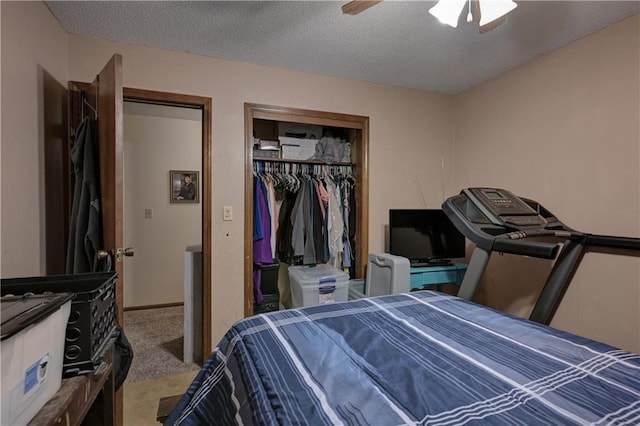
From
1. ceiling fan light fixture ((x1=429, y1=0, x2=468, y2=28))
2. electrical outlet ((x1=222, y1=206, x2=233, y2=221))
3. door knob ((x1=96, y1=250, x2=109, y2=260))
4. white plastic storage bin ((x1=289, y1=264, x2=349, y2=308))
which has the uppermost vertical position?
ceiling fan light fixture ((x1=429, y1=0, x2=468, y2=28))

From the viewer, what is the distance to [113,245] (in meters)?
1.50

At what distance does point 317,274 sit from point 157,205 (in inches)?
89.6

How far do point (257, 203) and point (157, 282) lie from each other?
79.9 inches

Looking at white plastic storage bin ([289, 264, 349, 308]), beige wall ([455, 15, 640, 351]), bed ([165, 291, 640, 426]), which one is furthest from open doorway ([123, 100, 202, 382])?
beige wall ([455, 15, 640, 351])

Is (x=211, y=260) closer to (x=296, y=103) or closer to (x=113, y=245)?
(x=113, y=245)

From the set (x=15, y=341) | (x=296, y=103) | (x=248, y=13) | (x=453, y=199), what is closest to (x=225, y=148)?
(x=296, y=103)

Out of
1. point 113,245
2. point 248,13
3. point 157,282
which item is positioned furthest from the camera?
point 157,282

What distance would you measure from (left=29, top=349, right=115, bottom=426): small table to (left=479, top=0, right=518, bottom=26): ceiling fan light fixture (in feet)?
6.61

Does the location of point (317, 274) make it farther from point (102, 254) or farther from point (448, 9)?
point (448, 9)

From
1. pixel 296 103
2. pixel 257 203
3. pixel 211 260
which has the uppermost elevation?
pixel 296 103

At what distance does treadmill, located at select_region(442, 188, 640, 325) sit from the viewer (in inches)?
69.3

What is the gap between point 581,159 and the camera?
215 centimetres

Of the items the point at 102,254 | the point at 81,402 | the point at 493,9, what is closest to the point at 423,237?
the point at 493,9

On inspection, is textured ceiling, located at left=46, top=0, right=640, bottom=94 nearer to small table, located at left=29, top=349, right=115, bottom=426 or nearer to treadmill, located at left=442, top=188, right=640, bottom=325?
treadmill, located at left=442, top=188, right=640, bottom=325
